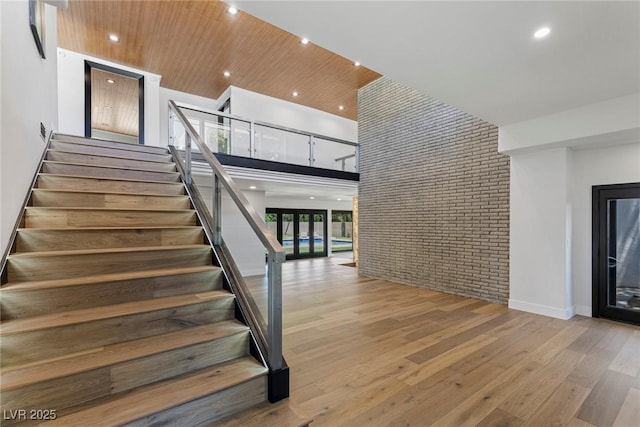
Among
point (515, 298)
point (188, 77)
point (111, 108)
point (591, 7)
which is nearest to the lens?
point (591, 7)

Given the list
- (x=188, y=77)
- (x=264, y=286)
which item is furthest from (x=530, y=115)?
(x=188, y=77)

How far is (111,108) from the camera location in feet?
30.3

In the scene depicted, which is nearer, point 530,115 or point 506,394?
point 506,394

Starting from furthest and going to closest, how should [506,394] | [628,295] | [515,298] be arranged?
[515,298]
[628,295]
[506,394]

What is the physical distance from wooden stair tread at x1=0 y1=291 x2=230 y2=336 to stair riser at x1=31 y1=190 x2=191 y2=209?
53.9 inches

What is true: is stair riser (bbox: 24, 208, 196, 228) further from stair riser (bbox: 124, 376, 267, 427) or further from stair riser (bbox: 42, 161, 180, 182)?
stair riser (bbox: 124, 376, 267, 427)

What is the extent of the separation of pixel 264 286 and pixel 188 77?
303 inches

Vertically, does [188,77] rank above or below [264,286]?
above

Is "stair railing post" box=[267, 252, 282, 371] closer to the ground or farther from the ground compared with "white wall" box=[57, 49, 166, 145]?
closer to the ground

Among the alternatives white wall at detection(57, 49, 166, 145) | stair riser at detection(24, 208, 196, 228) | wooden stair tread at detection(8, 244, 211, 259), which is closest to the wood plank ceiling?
white wall at detection(57, 49, 166, 145)

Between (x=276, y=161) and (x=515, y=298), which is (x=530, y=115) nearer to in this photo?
(x=515, y=298)

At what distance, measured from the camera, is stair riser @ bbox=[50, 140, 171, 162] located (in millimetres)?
3809

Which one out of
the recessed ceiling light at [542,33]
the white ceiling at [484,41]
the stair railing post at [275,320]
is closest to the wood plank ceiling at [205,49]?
the white ceiling at [484,41]

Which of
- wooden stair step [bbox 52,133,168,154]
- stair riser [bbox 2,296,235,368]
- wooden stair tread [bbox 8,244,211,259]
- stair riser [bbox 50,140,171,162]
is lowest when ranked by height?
stair riser [bbox 2,296,235,368]
